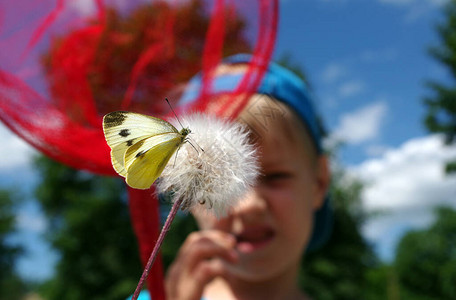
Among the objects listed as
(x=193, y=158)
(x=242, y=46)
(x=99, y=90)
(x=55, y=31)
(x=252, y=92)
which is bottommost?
(x=193, y=158)

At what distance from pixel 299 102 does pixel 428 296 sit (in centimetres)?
1548

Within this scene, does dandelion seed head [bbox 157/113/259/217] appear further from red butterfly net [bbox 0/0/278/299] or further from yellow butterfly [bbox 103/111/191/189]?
red butterfly net [bbox 0/0/278/299]

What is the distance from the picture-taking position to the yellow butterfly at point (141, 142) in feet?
1.28

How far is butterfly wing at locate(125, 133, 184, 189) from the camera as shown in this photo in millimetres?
388

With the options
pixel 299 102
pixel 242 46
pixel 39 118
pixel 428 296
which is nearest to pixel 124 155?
pixel 39 118

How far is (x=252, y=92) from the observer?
794 mm

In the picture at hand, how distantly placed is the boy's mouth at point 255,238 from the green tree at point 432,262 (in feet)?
43.6

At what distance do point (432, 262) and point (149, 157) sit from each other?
1728 centimetres

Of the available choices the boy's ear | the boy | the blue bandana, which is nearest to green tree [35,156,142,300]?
the boy's ear

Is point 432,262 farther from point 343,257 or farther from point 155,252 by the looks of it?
point 155,252

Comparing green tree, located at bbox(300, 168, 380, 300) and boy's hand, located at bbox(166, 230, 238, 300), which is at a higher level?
green tree, located at bbox(300, 168, 380, 300)

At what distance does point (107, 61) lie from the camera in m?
1.32

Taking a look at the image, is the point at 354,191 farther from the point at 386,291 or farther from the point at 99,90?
the point at 99,90

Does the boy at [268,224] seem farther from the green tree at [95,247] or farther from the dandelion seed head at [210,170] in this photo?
the green tree at [95,247]
